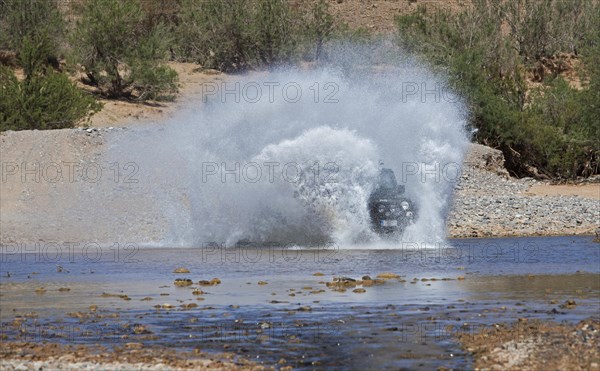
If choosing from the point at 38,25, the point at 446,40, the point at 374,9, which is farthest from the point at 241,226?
the point at 374,9

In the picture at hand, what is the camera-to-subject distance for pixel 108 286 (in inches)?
766

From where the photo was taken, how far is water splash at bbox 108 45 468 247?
27.2m

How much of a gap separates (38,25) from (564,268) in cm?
4127

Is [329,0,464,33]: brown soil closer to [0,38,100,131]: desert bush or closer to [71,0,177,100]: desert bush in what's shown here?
[71,0,177,100]: desert bush

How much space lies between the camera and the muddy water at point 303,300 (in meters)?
13.4

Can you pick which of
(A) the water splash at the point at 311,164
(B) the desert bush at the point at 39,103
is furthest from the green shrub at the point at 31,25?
(A) the water splash at the point at 311,164

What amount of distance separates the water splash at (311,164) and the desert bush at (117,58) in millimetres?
22826

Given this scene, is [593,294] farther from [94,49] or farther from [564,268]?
[94,49]

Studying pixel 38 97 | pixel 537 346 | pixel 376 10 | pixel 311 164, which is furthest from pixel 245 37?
pixel 537 346

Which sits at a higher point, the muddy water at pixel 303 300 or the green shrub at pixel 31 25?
the green shrub at pixel 31 25

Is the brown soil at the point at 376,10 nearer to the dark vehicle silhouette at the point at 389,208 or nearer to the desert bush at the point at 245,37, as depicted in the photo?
the desert bush at the point at 245,37

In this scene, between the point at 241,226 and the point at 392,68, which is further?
the point at 392,68

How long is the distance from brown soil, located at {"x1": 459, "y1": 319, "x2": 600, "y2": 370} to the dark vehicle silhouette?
11.7 m

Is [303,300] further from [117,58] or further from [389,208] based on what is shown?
[117,58]
